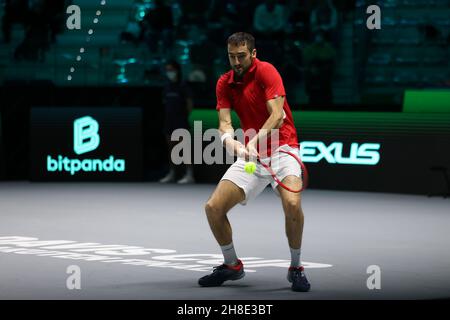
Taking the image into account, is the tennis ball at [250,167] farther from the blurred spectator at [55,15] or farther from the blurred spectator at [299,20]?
the blurred spectator at [55,15]

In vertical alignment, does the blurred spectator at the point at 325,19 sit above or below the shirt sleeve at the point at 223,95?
above

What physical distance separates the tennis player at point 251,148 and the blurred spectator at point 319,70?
10.0m

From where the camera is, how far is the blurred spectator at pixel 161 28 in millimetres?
21625

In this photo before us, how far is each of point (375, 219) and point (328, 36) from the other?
7491 mm

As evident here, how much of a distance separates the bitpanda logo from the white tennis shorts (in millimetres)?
10459

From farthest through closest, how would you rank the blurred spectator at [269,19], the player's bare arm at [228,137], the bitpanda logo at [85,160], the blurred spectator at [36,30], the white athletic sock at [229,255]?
the blurred spectator at [36,30] → the blurred spectator at [269,19] → the bitpanda logo at [85,160] → the white athletic sock at [229,255] → the player's bare arm at [228,137]

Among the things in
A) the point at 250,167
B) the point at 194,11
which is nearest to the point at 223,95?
the point at 250,167

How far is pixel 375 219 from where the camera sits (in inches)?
521

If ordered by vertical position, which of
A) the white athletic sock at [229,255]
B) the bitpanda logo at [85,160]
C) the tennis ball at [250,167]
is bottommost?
the bitpanda logo at [85,160]

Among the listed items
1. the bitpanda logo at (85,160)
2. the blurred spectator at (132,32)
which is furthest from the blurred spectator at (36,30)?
the bitpanda logo at (85,160)

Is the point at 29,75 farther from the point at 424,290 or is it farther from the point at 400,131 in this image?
the point at 424,290

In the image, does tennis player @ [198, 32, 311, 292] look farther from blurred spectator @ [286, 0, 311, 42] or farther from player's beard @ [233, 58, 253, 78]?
blurred spectator @ [286, 0, 311, 42]

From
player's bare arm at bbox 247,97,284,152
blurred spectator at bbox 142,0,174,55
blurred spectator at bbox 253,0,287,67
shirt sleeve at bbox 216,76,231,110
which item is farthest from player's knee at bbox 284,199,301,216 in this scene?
blurred spectator at bbox 142,0,174,55
